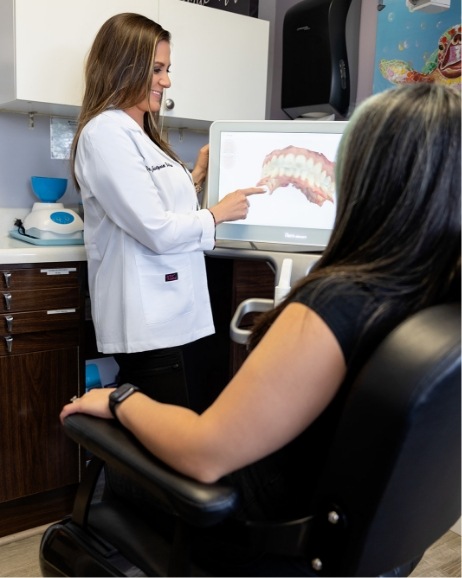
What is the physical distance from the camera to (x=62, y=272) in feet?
6.41

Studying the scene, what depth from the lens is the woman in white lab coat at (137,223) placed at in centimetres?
161

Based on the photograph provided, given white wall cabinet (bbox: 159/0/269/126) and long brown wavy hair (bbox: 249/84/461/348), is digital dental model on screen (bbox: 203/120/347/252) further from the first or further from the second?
long brown wavy hair (bbox: 249/84/461/348)

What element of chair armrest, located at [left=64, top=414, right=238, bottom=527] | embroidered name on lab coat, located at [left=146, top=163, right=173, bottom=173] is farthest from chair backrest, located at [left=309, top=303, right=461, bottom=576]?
embroidered name on lab coat, located at [left=146, top=163, right=173, bottom=173]

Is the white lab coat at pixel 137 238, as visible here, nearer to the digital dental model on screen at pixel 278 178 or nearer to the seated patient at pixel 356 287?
the digital dental model on screen at pixel 278 178

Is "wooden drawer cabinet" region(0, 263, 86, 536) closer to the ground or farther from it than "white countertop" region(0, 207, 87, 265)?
closer to the ground

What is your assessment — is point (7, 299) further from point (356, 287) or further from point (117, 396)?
point (356, 287)

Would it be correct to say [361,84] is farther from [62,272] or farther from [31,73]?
[62,272]

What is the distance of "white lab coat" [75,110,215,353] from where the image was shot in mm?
1595

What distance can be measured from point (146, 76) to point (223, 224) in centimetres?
49

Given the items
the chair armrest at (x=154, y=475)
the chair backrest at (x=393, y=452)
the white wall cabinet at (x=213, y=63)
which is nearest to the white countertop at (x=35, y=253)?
the white wall cabinet at (x=213, y=63)

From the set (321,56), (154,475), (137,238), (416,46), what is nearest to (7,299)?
(137,238)

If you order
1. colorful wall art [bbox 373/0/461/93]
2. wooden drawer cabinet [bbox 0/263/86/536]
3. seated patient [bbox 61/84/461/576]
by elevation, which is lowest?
wooden drawer cabinet [bbox 0/263/86/536]

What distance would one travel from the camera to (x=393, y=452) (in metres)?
0.70

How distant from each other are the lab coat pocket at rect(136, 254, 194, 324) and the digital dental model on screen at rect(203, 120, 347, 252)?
226 mm
